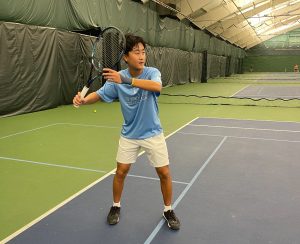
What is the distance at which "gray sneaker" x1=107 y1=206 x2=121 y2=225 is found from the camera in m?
2.69

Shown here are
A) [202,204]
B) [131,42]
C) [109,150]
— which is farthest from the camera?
[109,150]

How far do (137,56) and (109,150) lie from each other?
2725 millimetres

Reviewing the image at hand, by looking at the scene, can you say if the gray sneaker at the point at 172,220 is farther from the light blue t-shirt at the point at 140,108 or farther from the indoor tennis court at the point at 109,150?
the light blue t-shirt at the point at 140,108

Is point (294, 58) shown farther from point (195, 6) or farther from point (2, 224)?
point (2, 224)

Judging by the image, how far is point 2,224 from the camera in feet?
8.88

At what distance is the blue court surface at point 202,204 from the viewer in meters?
2.52

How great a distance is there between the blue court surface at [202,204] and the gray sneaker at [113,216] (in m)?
0.05

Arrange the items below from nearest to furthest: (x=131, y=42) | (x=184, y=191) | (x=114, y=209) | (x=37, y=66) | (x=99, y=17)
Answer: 1. (x=131, y=42)
2. (x=114, y=209)
3. (x=184, y=191)
4. (x=37, y=66)
5. (x=99, y=17)

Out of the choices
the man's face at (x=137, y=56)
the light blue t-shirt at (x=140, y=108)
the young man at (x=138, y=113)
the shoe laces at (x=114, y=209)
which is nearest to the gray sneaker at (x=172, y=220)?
the young man at (x=138, y=113)

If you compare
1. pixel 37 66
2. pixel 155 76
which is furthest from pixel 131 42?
pixel 37 66

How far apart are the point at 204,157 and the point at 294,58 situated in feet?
140

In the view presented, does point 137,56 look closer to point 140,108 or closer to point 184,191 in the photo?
point 140,108

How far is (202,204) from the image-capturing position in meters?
3.07

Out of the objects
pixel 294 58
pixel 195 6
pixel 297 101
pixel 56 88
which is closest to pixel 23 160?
pixel 56 88
